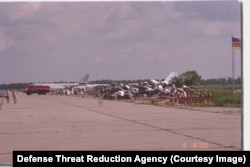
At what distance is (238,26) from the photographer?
5180 millimetres

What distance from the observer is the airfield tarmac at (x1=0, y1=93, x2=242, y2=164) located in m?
5.40

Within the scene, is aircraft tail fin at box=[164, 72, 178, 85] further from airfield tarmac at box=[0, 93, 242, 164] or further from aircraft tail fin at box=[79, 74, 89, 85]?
aircraft tail fin at box=[79, 74, 89, 85]

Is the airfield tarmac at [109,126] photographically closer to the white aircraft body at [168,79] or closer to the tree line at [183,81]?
the tree line at [183,81]

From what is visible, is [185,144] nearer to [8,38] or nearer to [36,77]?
[36,77]

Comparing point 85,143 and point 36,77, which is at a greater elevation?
point 36,77

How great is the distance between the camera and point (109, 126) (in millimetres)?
5508

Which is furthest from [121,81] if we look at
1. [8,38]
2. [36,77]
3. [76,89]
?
[8,38]

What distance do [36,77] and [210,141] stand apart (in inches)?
80.2
